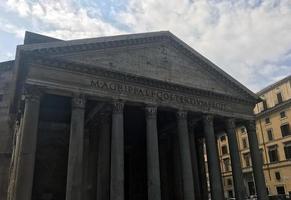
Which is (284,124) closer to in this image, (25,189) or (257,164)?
(257,164)

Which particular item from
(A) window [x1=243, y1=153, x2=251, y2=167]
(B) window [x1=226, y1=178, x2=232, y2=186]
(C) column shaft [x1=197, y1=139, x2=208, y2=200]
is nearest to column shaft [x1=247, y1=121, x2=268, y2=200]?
(C) column shaft [x1=197, y1=139, x2=208, y2=200]

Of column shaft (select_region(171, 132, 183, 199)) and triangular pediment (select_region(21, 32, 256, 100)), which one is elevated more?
triangular pediment (select_region(21, 32, 256, 100))

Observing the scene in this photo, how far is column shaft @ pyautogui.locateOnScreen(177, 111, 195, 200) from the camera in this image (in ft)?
52.5

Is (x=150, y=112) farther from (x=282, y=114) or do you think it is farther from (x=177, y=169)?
(x=282, y=114)

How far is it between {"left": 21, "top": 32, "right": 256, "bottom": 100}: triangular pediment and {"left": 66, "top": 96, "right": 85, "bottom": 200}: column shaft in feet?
7.96

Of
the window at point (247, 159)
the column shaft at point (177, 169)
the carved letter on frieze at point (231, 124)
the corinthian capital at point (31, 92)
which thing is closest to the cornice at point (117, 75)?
the corinthian capital at point (31, 92)

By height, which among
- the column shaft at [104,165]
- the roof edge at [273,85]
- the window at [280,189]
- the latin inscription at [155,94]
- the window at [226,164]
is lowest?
the window at [280,189]

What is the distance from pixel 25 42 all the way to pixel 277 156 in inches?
1187

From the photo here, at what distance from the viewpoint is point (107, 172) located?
15523 millimetres

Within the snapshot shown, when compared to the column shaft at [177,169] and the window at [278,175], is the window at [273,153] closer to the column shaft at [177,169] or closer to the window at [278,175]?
the window at [278,175]

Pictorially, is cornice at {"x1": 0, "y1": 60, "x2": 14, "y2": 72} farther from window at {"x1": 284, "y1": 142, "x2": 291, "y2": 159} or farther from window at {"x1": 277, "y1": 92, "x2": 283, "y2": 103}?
window at {"x1": 284, "y1": 142, "x2": 291, "y2": 159}

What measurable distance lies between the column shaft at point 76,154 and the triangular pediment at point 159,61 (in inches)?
95.5

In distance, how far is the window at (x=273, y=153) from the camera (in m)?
33.7

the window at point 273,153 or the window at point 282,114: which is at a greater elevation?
the window at point 282,114
